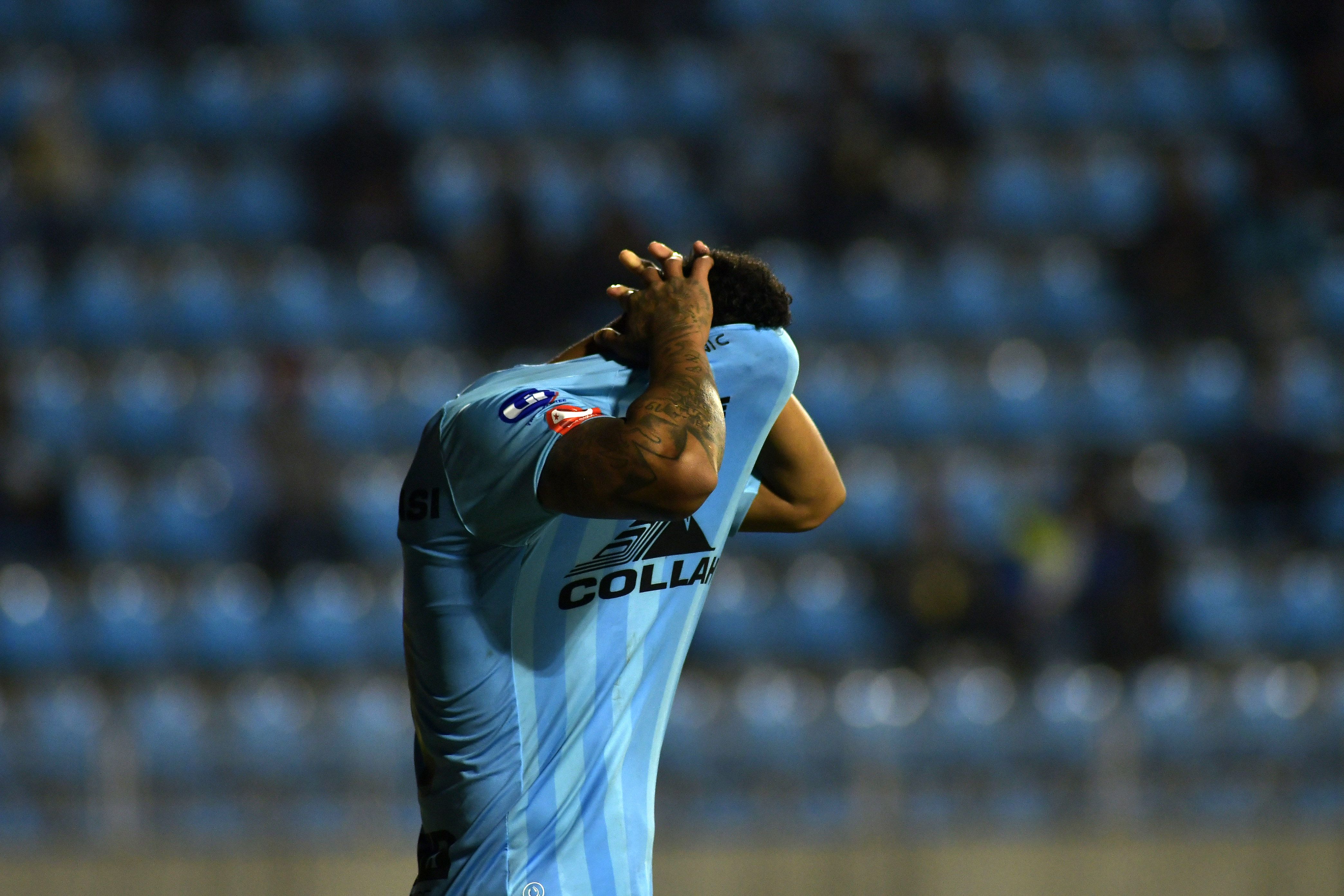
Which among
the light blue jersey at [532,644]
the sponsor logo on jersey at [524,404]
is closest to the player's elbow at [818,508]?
the light blue jersey at [532,644]

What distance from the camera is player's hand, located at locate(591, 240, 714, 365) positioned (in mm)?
2797

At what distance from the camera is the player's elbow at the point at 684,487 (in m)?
2.53

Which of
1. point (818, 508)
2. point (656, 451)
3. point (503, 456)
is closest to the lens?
point (656, 451)

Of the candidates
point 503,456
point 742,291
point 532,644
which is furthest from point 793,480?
point 503,456

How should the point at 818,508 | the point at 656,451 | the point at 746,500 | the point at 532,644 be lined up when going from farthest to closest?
the point at 818,508 < the point at 746,500 < the point at 532,644 < the point at 656,451

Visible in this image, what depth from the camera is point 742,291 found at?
118 inches

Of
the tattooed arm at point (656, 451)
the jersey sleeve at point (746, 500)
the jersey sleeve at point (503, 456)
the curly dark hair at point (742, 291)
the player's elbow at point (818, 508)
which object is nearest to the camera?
the tattooed arm at point (656, 451)

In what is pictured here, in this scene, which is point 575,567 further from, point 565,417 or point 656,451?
point 656,451

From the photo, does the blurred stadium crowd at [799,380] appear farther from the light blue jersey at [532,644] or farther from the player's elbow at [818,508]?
the light blue jersey at [532,644]

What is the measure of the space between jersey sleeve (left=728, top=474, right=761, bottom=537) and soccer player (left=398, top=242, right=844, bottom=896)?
19 cm

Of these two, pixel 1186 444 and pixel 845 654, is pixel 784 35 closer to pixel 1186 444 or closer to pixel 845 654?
pixel 1186 444

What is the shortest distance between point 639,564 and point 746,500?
16.5 inches

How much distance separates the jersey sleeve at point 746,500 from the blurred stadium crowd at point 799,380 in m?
4.72

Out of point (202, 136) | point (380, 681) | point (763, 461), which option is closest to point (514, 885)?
point (763, 461)
